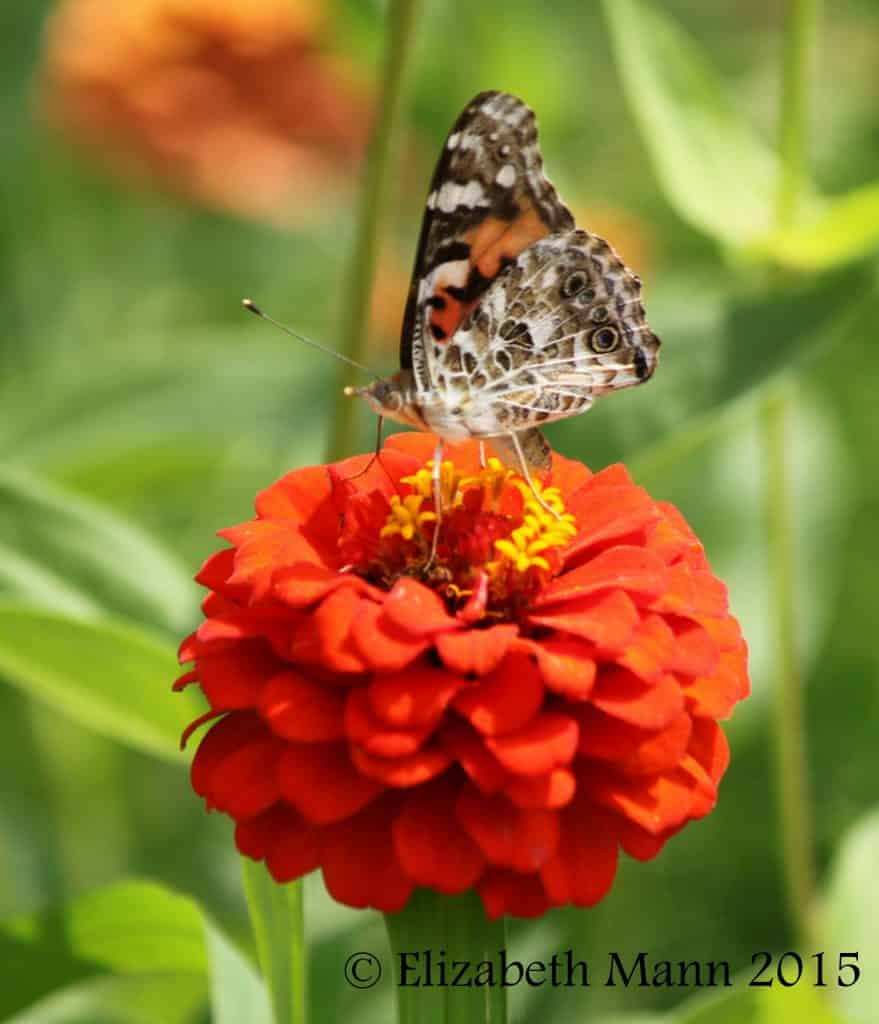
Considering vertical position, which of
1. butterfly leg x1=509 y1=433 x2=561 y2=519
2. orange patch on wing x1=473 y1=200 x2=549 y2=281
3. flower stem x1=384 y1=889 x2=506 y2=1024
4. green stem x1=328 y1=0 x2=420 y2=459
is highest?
green stem x1=328 y1=0 x2=420 y2=459

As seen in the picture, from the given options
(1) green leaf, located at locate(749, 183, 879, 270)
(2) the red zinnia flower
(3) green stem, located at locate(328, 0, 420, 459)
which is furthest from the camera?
(1) green leaf, located at locate(749, 183, 879, 270)

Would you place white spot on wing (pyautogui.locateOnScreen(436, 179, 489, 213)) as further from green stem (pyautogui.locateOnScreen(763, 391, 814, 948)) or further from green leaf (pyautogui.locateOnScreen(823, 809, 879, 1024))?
green leaf (pyautogui.locateOnScreen(823, 809, 879, 1024))

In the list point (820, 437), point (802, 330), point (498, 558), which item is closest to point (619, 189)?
point (820, 437)

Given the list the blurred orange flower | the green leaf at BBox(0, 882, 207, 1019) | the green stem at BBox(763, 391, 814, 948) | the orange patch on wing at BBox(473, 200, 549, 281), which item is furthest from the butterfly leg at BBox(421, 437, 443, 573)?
the blurred orange flower

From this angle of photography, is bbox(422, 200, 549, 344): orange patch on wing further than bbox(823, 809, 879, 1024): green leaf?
No

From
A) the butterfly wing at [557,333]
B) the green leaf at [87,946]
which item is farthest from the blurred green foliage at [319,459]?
the butterfly wing at [557,333]

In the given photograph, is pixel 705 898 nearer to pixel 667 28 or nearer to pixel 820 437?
pixel 820 437

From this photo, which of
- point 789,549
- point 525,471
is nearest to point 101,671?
point 525,471
